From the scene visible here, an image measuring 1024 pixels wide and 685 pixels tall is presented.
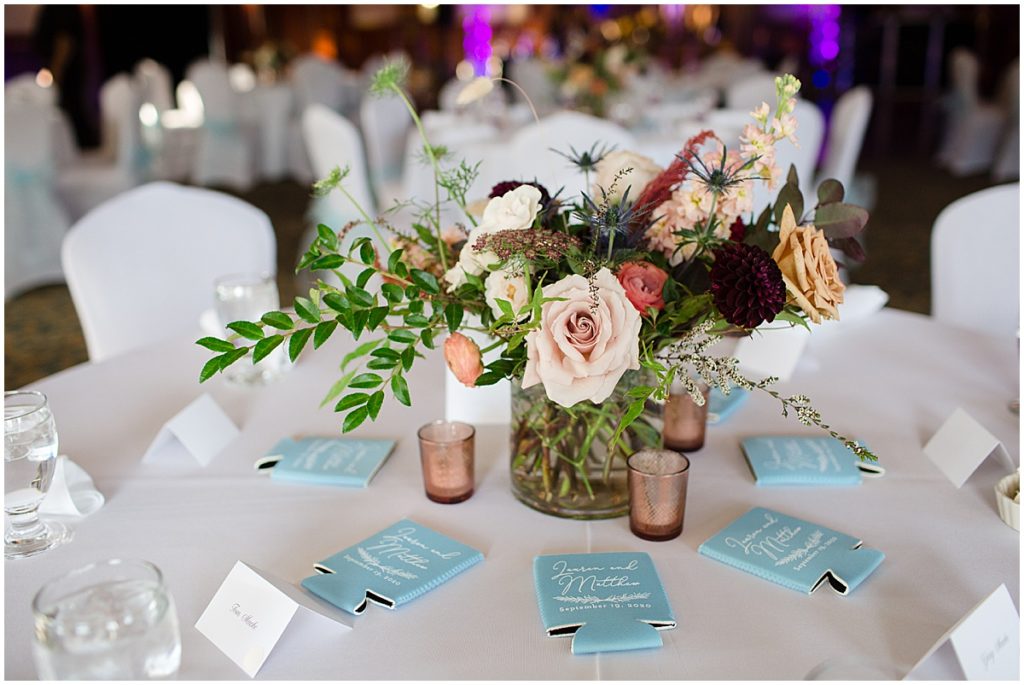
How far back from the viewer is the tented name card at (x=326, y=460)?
49.6 inches

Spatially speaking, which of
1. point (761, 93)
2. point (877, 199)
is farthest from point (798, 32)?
point (761, 93)

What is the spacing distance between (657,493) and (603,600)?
156mm

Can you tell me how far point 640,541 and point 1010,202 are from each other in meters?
1.50

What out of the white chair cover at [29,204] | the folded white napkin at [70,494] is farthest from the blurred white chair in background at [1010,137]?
the folded white napkin at [70,494]

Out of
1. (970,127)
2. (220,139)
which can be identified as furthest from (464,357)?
(970,127)

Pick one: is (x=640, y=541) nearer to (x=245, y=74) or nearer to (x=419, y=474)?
(x=419, y=474)

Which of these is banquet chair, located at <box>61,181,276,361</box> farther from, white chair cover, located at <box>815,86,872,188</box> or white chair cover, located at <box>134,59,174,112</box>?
white chair cover, located at <box>134,59,174,112</box>

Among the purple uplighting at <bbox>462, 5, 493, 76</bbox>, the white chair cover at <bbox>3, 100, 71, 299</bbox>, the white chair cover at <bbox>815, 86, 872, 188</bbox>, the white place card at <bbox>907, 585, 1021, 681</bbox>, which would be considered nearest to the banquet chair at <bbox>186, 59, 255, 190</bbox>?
the white chair cover at <bbox>3, 100, 71, 299</bbox>

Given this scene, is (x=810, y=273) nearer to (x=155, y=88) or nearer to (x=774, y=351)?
(x=774, y=351)

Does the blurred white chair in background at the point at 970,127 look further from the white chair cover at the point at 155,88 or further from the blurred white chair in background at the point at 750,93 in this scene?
the white chair cover at the point at 155,88

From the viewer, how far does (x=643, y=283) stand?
0.98 metres

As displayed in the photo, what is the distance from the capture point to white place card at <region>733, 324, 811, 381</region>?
1.47m

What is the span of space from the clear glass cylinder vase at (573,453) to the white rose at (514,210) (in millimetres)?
207

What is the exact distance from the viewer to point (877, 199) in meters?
7.37
